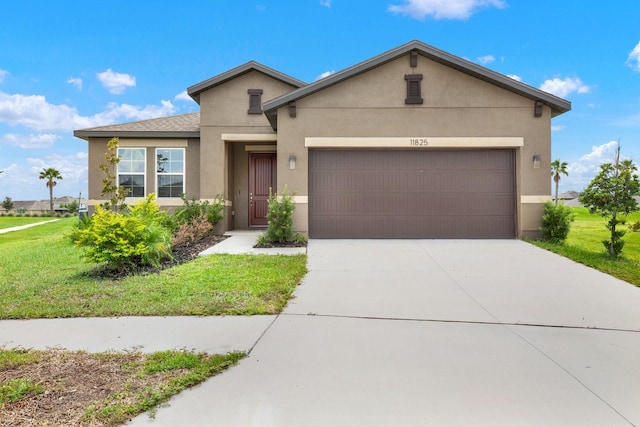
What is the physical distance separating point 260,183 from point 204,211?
8.21 feet

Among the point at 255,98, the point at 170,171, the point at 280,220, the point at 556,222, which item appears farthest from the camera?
the point at 170,171

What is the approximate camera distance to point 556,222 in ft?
34.5

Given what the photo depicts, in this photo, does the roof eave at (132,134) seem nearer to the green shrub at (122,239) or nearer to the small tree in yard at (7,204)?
the green shrub at (122,239)

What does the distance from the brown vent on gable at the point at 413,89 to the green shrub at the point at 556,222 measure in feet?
15.1

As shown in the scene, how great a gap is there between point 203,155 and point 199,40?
6839 millimetres

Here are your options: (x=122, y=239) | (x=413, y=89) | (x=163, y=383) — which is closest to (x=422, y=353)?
(x=163, y=383)

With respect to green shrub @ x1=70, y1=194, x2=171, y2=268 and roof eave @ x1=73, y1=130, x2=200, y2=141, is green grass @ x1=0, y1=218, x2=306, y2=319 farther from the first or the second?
roof eave @ x1=73, y1=130, x2=200, y2=141

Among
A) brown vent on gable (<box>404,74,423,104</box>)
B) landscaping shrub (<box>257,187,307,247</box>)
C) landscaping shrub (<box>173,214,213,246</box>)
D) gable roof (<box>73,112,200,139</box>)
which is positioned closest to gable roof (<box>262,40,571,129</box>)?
brown vent on gable (<box>404,74,423,104</box>)

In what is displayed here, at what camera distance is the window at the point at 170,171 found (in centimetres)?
1366

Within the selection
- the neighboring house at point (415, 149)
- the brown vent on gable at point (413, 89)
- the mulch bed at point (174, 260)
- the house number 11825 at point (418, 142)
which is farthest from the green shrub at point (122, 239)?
the brown vent on gable at point (413, 89)

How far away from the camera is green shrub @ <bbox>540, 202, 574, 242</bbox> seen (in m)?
10.4

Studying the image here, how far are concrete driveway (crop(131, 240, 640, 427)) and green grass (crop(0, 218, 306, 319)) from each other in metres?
0.66

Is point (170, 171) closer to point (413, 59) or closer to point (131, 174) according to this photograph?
point (131, 174)

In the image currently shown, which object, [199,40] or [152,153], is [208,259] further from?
[199,40]
